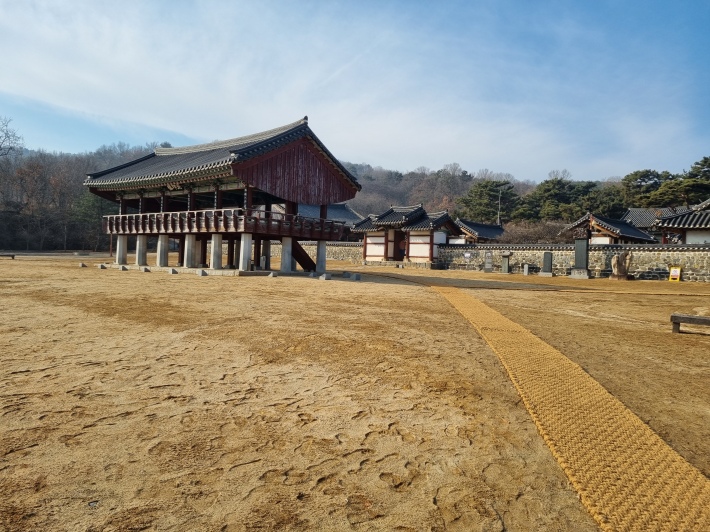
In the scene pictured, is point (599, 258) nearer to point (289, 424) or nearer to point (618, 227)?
point (618, 227)

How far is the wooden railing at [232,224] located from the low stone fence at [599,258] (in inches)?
586

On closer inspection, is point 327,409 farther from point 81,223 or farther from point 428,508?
point 81,223

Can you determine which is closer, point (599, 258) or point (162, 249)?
point (162, 249)

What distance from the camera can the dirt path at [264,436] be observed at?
221 centimetres

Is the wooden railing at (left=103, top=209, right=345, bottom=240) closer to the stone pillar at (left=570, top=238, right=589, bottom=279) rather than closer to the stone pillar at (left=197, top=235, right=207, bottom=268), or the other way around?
the stone pillar at (left=197, top=235, right=207, bottom=268)

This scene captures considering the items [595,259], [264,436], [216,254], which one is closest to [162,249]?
[216,254]

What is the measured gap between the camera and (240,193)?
75.9 ft

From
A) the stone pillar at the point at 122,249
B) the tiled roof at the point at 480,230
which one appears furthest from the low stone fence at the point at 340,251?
the stone pillar at the point at 122,249

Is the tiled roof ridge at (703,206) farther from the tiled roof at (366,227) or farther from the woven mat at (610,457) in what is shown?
the woven mat at (610,457)

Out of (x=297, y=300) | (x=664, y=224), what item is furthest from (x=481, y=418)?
(x=664, y=224)

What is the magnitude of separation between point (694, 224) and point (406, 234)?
1970 cm

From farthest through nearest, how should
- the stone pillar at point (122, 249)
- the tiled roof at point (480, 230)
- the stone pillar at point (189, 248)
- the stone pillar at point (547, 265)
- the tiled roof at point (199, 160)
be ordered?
1. the tiled roof at point (480, 230)
2. the stone pillar at point (547, 265)
3. the stone pillar at point (122, 249)
4. the stone pillar at point (189, 248)
5. the tiled roof at point (199, 160)

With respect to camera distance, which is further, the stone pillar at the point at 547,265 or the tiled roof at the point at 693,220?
the stone pillar at the point at 547,265

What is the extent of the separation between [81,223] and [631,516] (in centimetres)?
5872
